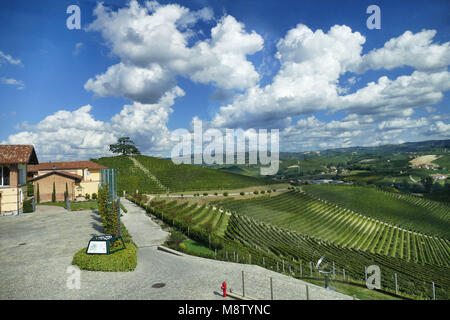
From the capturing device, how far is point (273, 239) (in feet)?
125

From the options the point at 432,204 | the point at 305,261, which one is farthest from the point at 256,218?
the point at 432,204

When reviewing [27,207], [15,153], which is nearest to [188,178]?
[27,207]

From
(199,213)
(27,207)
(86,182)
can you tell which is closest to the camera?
(27,207)

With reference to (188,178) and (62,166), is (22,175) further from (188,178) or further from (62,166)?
(188,178)

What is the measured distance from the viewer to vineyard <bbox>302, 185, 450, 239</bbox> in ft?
245

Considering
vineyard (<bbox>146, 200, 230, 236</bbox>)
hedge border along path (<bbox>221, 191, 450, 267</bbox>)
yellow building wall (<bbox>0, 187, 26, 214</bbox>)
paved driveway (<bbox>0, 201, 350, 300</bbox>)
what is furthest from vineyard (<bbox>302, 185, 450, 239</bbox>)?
yellow building wall (<bbox>0, 187, 26, 214</bbox>)

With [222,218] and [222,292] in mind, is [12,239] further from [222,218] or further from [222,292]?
[222,218]

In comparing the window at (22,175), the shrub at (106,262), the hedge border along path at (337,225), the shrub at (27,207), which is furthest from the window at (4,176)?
the hedge border along path at (337,225)

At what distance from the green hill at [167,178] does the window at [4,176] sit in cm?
3324

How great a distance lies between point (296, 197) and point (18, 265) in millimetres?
70627

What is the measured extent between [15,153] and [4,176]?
2794 millimetres

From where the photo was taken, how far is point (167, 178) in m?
76.8

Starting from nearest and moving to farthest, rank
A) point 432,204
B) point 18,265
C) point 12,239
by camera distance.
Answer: point 18,265 < point 12,239 < point 432,204
